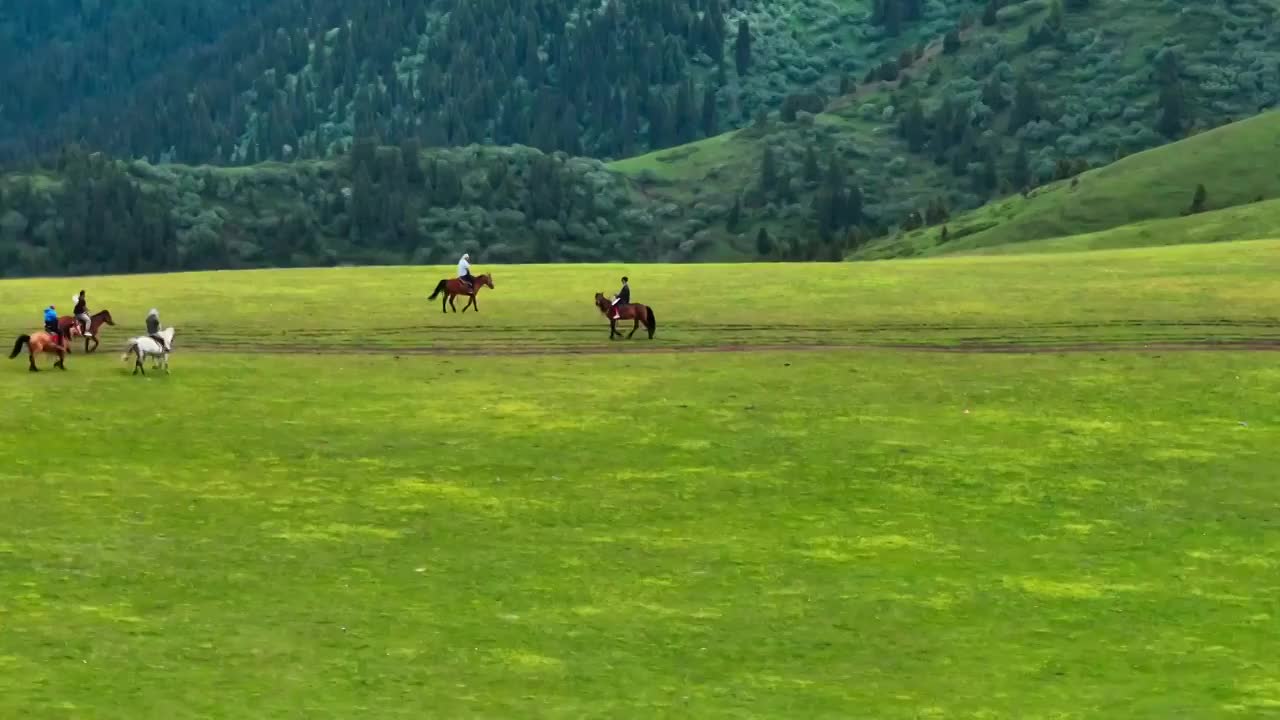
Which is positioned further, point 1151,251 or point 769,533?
point 1151,251

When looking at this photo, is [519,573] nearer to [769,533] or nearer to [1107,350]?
[769,533]

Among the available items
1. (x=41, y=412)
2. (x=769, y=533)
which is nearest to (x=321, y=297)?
(x=41, y=412)

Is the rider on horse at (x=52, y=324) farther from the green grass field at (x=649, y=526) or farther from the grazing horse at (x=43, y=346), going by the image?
the green grass field at (x=649, y=526)

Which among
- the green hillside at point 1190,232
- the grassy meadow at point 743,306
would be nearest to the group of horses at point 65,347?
the grassy meadow at point 743,306

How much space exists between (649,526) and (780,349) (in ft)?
94.3

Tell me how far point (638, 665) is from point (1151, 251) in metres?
96.2

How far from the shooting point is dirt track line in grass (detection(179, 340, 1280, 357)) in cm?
6812

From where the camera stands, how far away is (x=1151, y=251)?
120 metres

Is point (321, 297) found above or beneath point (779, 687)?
above

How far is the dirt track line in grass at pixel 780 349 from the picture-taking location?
68.1m

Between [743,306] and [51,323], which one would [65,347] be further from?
[743,306]

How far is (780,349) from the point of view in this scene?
69750mm

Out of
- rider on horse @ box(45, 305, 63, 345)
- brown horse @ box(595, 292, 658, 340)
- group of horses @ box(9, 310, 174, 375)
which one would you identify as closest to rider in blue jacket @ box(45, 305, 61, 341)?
rider on horse @ box(45, 305, 63, 345)

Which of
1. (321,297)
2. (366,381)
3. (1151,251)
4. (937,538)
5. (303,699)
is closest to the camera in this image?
(303,699)
